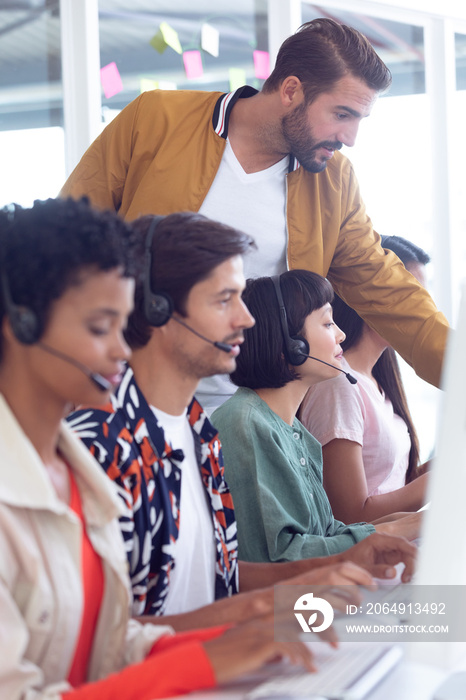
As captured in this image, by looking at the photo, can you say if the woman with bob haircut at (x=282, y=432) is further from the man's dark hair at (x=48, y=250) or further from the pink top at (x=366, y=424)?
the man's dark hair at (x=48, y=250)

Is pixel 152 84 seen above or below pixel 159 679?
above

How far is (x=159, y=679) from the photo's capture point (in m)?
0.79

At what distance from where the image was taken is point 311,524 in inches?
64.6

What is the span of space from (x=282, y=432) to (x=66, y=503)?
0.80 meters

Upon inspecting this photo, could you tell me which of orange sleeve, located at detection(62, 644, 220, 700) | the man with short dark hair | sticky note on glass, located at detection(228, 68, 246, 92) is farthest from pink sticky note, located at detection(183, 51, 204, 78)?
orange sleeve, located at detection(62, 644, 220, 700)

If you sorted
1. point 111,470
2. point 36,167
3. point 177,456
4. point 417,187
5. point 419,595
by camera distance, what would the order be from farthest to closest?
point 417,187
point 36,167
point 177,456
point 111,470
point 419,595

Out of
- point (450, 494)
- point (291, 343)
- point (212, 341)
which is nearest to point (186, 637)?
point (450, 494)

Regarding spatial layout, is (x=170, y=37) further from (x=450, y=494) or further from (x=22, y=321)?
(x=450, y=494)

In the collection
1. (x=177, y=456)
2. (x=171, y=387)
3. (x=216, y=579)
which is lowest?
(x=216, y=579)

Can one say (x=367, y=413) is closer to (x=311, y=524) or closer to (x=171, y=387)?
(x=311, y=524)

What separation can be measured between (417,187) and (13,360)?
3213 millimetres

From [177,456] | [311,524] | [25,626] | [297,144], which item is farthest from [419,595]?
[297,144]

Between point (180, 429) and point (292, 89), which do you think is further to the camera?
point (292, 89)

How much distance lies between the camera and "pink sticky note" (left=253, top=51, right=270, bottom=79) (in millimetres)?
3297
